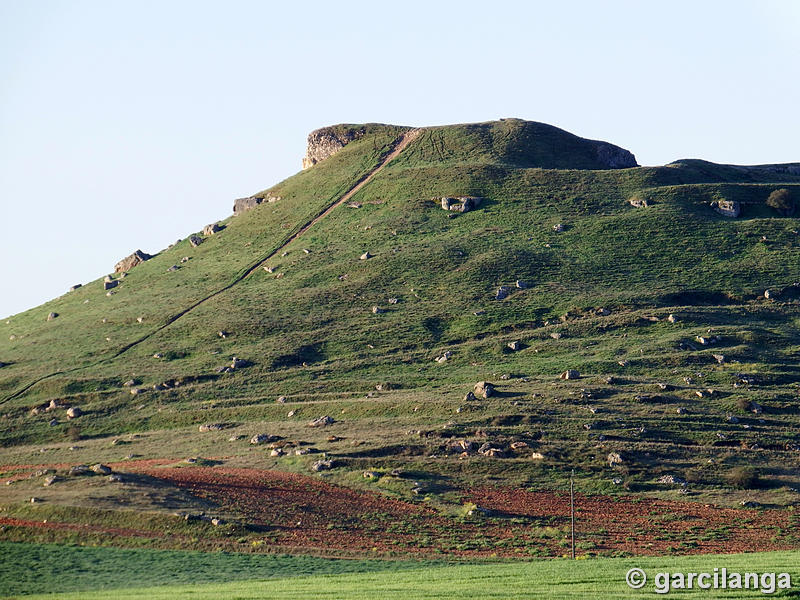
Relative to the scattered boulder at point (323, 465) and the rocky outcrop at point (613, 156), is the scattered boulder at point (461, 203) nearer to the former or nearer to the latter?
the rocky outcrop at point (613, 156)

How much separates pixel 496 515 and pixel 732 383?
1429 inches

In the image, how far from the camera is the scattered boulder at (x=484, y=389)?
301ft

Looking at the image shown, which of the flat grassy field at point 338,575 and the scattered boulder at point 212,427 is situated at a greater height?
the scattered boulder at point 212,427

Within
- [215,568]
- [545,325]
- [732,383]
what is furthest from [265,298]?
[215,568]

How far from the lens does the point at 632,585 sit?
43312mm

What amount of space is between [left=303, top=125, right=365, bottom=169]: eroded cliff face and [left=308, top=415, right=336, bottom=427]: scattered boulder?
299 ft

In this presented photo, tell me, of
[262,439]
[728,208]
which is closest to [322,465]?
[262,439]

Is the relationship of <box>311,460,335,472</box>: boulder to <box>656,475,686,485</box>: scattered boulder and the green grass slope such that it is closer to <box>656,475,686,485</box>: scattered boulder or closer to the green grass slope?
the green grass slope

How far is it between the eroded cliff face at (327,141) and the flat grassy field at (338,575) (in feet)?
408

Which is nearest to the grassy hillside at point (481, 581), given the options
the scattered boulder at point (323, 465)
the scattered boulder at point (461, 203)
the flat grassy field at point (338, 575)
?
A: the flat grassy field at point (338, 575)

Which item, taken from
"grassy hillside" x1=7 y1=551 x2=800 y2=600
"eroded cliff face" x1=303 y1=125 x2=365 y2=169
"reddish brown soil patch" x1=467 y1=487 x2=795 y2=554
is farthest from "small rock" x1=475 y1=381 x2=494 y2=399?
"eroded cliff face" x1=303 y1=125 x2=365 y2=169

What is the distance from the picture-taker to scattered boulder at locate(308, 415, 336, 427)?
9106cm

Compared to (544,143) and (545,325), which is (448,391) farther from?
(544,143)

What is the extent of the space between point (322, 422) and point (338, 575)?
3934 centimetres
